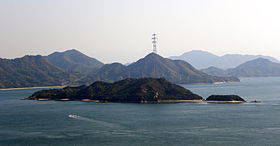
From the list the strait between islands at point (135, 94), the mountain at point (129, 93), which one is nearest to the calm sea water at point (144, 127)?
the strait between islands at point (135, 94)

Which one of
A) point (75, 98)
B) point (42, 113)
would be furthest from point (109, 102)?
point (42, 113)

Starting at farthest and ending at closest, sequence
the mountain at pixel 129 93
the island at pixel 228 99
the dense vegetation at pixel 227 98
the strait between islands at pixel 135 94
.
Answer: the mountain at pixel 129 93, the strait between islands at pixel 135 94, the dense vegetation at pixel 227 98, the island at pixel 228 99

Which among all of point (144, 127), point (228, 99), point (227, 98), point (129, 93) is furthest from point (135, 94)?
point (144, 127)

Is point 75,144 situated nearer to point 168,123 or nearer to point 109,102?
point 168,123

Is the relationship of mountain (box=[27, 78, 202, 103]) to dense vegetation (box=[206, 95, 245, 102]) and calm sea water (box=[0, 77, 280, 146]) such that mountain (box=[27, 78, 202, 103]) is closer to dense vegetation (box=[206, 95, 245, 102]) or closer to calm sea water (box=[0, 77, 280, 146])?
dense vegetation (box=[206, 95, 245, 102])

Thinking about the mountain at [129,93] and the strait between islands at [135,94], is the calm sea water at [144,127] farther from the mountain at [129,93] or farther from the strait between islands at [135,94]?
the mountain at [129,93]

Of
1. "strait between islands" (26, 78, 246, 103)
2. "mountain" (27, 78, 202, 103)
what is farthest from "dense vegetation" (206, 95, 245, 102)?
"mountain" (27, 78, 202, 103)

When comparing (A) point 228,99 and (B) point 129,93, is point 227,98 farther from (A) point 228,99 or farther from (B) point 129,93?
(B) point 129,93
